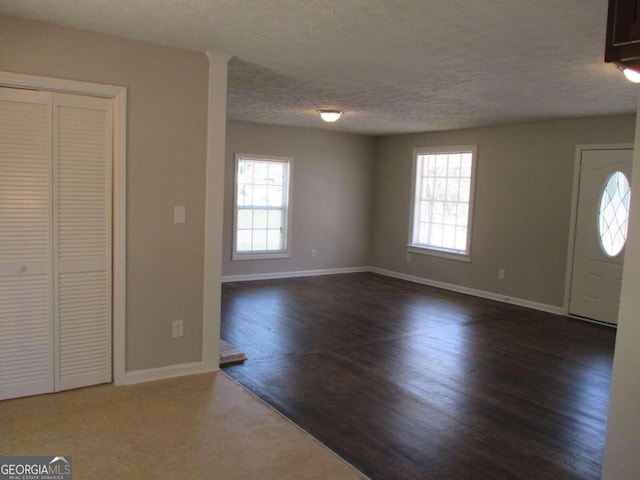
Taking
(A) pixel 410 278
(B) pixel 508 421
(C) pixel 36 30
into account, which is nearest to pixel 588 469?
(B) pixel 508 421

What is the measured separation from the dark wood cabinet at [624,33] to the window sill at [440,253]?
617cm

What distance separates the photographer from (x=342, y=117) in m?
6.73

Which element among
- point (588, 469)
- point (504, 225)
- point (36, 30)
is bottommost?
point (588, 469)

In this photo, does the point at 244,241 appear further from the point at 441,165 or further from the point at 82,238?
the point at 82,238

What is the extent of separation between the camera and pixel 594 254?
593 cm

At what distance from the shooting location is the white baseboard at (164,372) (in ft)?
11.8

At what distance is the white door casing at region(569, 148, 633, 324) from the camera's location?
18.9 feet

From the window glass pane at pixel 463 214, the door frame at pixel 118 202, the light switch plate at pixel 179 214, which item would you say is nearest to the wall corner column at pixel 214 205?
the light switch plate at pixel 179 214

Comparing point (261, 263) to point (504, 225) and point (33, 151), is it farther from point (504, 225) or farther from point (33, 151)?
point (33, 151)

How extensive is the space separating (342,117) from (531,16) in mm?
4145

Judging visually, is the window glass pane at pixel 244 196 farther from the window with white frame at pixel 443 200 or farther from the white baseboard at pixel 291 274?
the window with white frame at pixel 443 200

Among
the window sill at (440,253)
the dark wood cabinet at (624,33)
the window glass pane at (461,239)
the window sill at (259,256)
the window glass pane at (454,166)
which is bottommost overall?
the window sill at (259,256)

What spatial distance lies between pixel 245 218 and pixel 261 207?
1.02ft

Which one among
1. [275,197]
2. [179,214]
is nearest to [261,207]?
[275,197]
